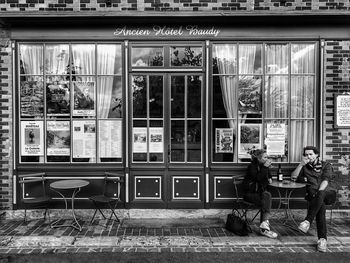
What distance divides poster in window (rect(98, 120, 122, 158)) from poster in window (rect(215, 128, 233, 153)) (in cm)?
195

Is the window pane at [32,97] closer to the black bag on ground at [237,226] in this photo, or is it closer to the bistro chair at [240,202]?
the bistro chair at [240,202]

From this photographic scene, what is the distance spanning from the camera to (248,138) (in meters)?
6.84

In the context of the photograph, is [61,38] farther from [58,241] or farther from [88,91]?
[58,241]

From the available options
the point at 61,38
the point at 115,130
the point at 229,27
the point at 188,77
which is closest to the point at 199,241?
the point at 115,130

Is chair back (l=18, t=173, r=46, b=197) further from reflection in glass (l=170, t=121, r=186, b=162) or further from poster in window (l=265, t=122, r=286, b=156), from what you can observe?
poster in window (l=265, t=122, r=286, b=156)

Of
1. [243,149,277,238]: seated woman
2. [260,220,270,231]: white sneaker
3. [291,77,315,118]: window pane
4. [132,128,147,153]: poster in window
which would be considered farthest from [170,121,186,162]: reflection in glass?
[291,77,315,118]: window pane

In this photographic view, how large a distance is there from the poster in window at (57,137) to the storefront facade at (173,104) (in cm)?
2

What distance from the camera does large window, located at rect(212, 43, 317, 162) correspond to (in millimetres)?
6812

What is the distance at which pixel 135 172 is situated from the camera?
6.79 m

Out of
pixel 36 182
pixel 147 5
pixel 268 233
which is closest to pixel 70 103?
pixel 36 182

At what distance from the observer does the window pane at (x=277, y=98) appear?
6.85 meters

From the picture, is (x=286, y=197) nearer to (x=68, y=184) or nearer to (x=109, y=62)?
(x=68, y=184)

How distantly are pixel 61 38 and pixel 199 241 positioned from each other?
4632 mm

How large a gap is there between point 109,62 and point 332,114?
4567 millimetres
